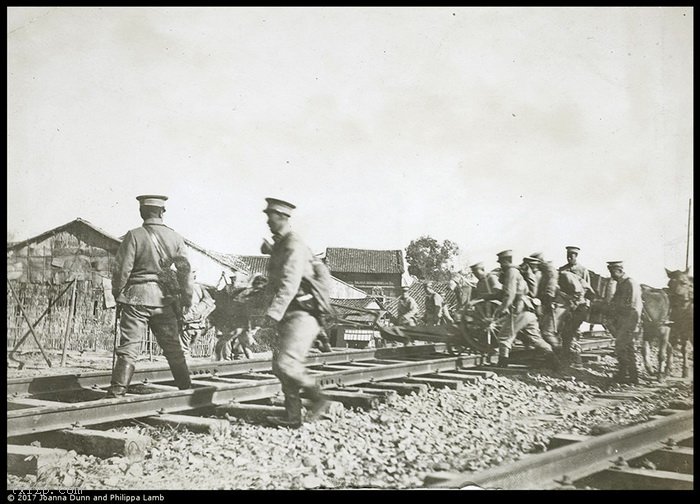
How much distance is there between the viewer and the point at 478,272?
9.09 meters

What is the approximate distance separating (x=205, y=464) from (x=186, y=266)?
1940mm

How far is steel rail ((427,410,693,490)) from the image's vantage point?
10.3ft

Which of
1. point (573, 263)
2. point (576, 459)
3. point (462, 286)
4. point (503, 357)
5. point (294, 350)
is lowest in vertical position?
point (576, 459)

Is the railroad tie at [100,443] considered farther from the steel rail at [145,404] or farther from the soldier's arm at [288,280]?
the soldier's arm at [288,280]

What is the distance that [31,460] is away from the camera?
12.1ft

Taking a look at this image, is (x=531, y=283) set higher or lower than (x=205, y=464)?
higher

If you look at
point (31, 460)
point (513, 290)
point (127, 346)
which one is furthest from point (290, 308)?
Answer: point (513, 290)

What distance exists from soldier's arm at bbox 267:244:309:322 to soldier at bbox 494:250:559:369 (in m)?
4.91

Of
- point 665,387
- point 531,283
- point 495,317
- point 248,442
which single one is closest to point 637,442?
point 248,442

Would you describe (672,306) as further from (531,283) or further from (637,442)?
(637,442)

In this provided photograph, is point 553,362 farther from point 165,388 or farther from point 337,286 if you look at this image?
point 165,388

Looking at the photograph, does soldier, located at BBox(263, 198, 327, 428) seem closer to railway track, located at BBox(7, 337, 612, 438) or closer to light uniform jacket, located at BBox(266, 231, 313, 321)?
light uniform jacket, located at BBox(266, 231, 313, 321)

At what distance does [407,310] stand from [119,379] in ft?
28.9

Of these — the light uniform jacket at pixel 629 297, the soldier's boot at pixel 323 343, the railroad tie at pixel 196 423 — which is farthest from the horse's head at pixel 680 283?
the railroad tie at pixel 196 423
